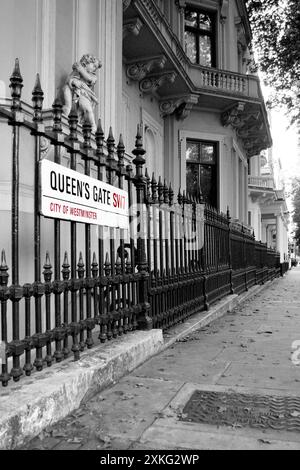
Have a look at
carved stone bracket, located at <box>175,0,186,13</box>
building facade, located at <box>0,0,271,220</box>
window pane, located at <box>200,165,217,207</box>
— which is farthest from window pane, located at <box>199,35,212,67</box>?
window pane, located at <box>200,165,217,207</box>

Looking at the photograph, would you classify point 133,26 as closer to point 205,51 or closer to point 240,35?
point 205,51

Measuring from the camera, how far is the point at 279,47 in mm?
15703

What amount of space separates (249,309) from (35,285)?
21.7 feet

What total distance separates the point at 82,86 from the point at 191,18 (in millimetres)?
10285

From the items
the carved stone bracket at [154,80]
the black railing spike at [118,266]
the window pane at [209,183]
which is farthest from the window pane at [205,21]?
the black railing spike at [118,266]

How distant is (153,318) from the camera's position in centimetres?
499

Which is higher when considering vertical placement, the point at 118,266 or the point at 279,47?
the point at 279,47

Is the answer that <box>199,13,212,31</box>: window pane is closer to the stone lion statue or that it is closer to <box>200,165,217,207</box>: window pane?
<box>200,165,217,207</box>: window pane

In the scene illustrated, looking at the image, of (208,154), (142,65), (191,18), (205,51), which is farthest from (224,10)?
(142,65)

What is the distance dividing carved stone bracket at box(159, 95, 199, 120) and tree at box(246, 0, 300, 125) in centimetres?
393

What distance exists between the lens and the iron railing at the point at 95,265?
9.46 feet

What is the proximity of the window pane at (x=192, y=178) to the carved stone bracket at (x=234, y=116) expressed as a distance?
6.39 ft

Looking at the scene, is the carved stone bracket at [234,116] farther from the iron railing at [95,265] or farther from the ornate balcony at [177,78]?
the iron railing at [95,265]
